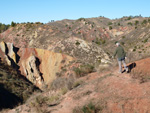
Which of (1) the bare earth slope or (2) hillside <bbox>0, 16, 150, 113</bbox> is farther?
(2) hillside <bbox>0, 16, 150, 113</bbox>


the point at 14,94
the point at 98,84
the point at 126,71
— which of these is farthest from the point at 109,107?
the point at 14,94

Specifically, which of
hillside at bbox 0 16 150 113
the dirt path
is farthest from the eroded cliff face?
the dirt path

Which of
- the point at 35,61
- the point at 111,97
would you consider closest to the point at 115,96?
the point at 111,97

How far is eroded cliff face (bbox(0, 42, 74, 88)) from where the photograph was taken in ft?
87.4

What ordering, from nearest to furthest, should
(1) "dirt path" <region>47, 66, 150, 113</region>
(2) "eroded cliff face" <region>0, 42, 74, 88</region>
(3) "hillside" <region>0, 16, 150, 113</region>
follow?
(1) "dirt path" <region>47, 66, 150, 113</region>, (3) "hillside" <region>0, 16, 150, 113</region>, (2) "eroded cliff face" <region>0, 42, 74, 88</region>

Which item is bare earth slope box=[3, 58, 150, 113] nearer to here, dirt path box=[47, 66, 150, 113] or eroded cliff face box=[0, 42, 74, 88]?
dirt path box=[47, 66, 150, 113]

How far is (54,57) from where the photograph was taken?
27562mm

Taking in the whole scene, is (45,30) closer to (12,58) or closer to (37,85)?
(12,58)

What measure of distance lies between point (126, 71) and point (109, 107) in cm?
347

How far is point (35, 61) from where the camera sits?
1128 inches

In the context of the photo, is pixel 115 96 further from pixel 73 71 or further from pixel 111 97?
pixel 73 71

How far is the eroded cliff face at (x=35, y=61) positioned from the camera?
87.4 feet

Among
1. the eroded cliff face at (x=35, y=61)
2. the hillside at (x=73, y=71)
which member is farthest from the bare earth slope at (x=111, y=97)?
the eroded cliff face at (x=35, y=61)

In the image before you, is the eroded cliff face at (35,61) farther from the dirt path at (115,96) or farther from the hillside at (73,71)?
the dirt path at (115,96)
